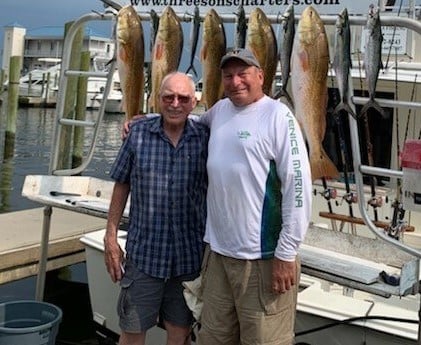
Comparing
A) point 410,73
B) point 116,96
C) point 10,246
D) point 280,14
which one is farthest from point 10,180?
point 116,96

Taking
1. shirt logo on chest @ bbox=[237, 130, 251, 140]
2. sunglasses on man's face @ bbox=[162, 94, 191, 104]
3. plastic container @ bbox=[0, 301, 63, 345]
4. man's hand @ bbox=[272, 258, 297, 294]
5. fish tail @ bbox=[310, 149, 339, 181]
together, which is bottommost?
plastic container @ bbox=[0, 301, 63, 345]

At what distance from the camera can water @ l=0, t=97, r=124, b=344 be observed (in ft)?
22.2

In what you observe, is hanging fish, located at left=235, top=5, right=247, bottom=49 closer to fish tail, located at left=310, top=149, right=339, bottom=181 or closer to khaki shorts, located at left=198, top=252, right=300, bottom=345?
fish tail, located at left=310, top=149, right=339, bottom=181

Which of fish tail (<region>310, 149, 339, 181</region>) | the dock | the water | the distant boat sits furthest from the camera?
the distant boat

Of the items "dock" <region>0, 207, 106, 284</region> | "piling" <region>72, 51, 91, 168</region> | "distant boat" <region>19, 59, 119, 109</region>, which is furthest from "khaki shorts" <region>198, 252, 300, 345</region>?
"distant boat" <region>19, 59, 119, 109</region>

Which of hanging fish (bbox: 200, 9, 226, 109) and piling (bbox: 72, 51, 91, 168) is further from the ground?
hanging fish (bbox: 200, 9, 226, 109)

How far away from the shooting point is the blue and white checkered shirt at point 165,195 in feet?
10.7

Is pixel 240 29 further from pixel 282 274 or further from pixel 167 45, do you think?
pixel 282 274

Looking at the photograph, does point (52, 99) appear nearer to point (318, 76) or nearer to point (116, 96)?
point (116, 96)

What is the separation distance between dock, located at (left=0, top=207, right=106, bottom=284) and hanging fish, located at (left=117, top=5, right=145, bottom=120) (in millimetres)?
2784

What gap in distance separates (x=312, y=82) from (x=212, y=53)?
64 centimetres

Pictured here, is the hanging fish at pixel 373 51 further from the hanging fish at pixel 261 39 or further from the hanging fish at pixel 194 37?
the hanging fish at pixel 194 37

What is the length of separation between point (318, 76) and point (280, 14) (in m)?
0.56

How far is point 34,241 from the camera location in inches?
260
